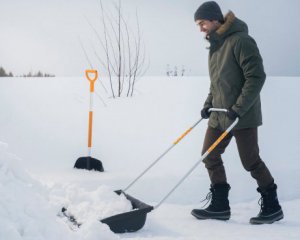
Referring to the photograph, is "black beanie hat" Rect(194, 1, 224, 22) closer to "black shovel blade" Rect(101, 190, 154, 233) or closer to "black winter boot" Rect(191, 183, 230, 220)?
"black winter boot" Rect(191, 183, 230, 220)

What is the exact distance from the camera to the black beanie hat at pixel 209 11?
3568mm

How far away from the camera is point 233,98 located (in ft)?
11.8

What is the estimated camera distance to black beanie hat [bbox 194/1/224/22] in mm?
3568

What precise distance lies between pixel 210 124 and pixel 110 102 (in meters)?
5.00

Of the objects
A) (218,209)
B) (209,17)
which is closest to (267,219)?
(218,209)

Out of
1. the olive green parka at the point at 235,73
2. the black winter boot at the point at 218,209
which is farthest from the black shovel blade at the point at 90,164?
the olive green parka at the point at 235,73

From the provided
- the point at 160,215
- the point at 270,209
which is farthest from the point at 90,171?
the point at 270,209

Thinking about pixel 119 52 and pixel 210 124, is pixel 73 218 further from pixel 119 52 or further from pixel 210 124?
pixel 119 52

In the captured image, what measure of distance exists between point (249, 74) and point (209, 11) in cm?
59

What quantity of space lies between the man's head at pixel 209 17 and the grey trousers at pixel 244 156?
0.82 meters

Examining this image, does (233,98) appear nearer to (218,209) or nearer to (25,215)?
(218,209)

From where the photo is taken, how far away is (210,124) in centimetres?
381

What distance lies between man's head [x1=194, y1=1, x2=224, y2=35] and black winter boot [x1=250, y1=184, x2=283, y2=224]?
53.2 inches

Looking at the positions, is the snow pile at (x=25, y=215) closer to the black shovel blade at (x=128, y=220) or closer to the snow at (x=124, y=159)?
the snow at (x=124, y=159)
